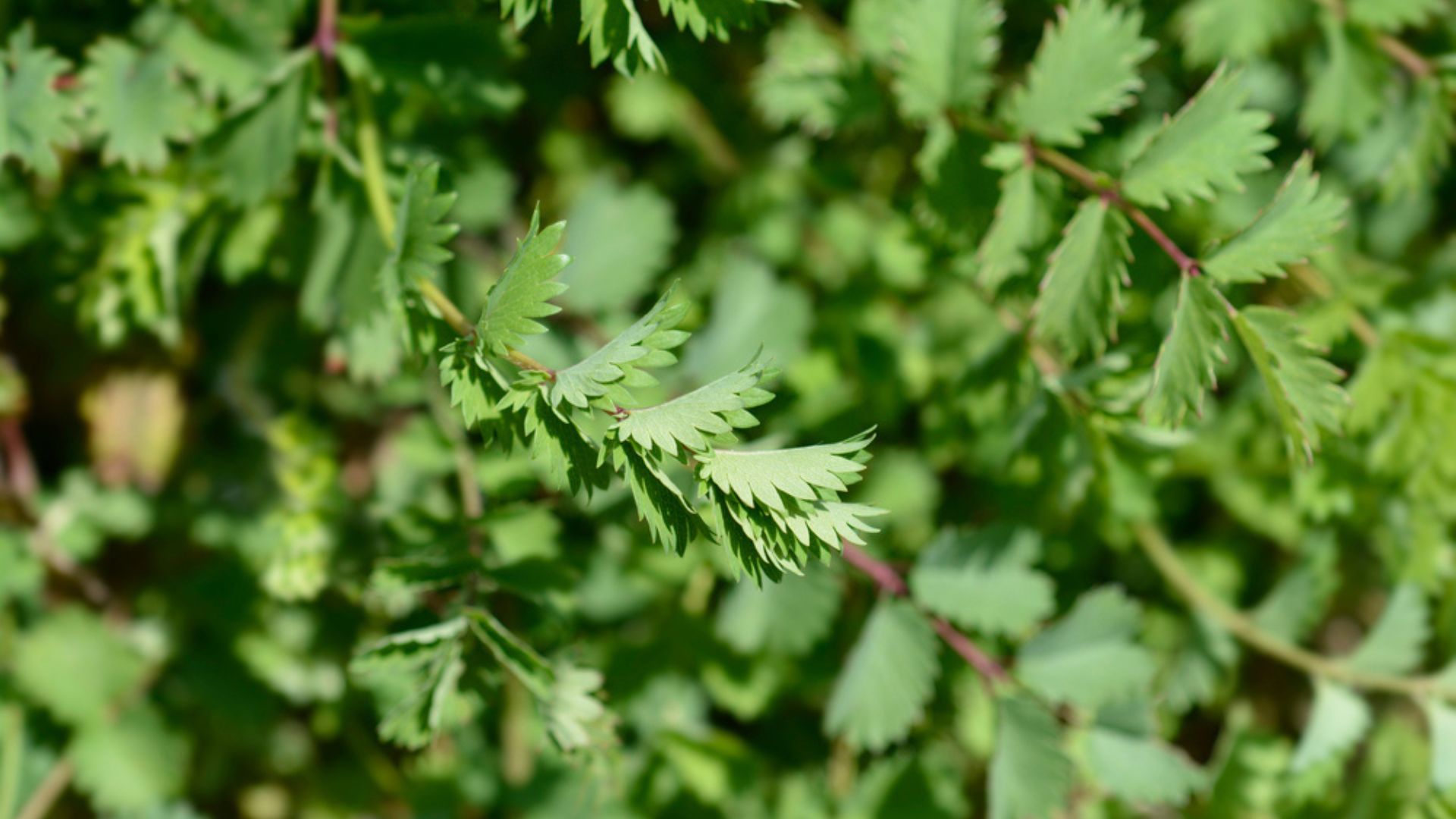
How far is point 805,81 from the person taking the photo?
1435 millimetres

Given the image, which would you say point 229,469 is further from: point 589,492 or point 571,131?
point 589,492

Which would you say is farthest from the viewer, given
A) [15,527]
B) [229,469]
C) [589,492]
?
[229,469]

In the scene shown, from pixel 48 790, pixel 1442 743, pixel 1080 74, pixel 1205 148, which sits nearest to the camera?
pixel 1205 148

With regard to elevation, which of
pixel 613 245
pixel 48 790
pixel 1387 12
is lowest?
pixel 48 790

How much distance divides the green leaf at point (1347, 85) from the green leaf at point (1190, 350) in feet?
1.87

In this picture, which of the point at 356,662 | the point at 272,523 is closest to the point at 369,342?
the point at 272,523

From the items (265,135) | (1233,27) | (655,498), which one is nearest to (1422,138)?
(1233,27)

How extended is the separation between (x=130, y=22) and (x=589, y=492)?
3.22 feet

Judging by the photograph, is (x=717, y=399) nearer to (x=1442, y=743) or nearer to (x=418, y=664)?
(x=418, y=664)

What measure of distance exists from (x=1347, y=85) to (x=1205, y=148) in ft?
1.81

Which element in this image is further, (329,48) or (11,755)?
(11,755)

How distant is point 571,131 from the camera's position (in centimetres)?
191

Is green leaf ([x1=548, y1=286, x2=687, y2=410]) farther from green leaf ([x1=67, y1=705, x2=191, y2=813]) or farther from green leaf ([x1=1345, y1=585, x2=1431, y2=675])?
green leaf ([x1=1345, y1=585, x2=1431, y2=675])

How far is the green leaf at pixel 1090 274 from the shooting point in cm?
113
